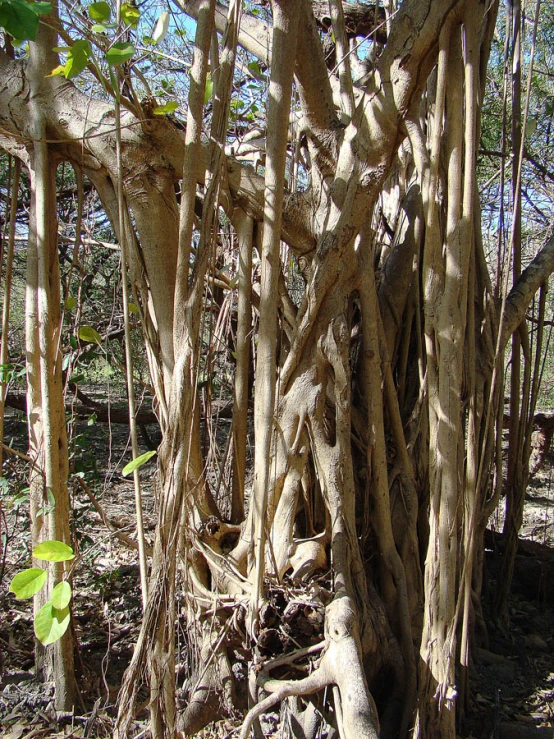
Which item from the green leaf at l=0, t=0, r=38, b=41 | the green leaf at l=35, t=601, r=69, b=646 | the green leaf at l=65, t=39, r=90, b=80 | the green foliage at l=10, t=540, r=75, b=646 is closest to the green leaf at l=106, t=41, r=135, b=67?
the green leaf at l=65, t=39, r=90, b=80

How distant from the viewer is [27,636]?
98.9 inches

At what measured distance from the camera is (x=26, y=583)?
1370 millimetres

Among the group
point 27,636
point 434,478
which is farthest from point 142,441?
point 434,478

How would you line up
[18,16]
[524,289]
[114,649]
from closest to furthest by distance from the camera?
1. [18,16]
2. [114,649]
3. [524,289]

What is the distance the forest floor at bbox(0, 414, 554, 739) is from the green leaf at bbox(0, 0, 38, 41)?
1241 mm

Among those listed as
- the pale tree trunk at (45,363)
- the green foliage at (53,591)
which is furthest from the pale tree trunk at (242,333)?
the green foliage at (53,591)

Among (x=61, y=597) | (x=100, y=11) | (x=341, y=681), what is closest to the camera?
(x=61, y=597)

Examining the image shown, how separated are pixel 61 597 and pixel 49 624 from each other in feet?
0.29

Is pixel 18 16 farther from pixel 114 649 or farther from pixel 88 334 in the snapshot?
pixel 114 649

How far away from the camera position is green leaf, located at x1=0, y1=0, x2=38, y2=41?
1.26 meters

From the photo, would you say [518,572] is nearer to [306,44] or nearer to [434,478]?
[434,478]

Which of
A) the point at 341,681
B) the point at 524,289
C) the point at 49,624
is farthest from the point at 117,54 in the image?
the point at 524,289

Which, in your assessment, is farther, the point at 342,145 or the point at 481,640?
the point at 481,640

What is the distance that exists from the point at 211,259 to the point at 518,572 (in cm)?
267
